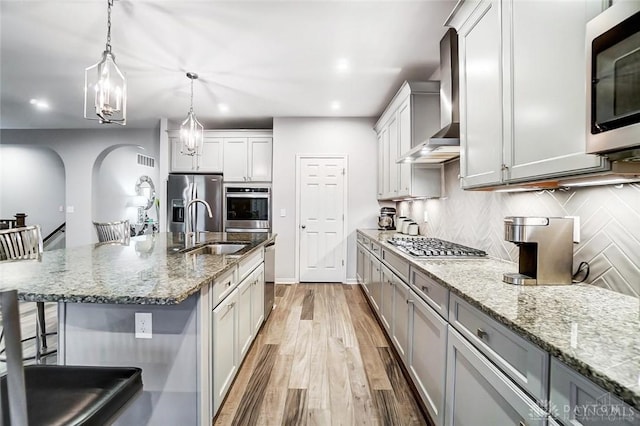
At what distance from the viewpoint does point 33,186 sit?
22.8 ft

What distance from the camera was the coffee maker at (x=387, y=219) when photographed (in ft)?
14.7

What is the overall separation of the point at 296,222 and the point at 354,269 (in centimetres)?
123

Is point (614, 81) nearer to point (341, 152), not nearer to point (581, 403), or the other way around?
point (581, 403)

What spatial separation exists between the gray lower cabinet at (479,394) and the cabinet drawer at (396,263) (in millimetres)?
722

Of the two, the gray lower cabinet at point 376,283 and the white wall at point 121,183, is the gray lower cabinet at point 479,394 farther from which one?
the white wall at point 121,183

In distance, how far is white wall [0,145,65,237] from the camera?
6.92 m

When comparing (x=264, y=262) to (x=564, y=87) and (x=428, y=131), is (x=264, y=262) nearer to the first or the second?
(x=428, y=131)

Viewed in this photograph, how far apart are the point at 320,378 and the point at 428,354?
0.88 meters

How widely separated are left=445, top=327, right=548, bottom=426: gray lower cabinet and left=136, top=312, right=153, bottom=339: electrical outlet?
1.38 m

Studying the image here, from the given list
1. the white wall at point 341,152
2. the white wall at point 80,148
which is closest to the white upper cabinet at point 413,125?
the white wall at point 341,152

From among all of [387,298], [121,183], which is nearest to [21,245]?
[387,298]

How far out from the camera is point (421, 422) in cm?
171

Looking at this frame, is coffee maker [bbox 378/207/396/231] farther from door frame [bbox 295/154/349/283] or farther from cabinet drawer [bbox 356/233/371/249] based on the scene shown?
door frame [bbox 295/154/349/283]

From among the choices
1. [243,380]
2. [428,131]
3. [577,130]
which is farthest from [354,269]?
[577,130]
